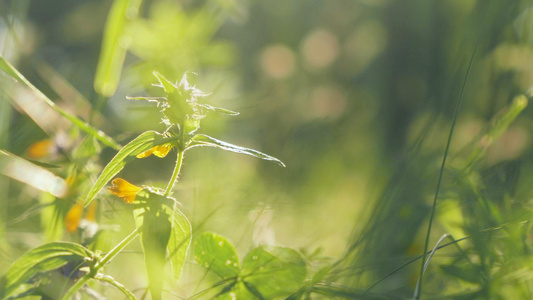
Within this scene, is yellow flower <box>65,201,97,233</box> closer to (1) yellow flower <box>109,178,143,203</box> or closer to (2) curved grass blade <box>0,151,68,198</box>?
(2) curved grass blade <box>0,151,68,198</box>

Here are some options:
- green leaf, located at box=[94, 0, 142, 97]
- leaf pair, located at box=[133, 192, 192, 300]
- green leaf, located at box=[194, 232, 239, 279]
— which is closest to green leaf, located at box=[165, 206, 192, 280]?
leaf pair, located at box=[133, 192, 192, 300]

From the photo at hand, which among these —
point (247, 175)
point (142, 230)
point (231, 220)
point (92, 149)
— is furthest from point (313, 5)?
point (142, 230)

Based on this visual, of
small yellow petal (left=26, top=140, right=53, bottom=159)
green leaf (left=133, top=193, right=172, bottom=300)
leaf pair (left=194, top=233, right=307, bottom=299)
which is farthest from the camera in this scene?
small yellow petal (left=26, top=140, right=53, bottom=159)

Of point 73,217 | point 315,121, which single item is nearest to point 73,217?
point 73,217

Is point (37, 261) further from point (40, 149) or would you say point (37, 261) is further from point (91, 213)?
point (40, 149)

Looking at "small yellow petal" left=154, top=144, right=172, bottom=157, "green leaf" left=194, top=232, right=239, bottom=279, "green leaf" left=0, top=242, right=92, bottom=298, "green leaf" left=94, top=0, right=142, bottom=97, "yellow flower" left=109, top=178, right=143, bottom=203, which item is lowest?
"green leaf" left=0, top=242, right=92, bottom=298

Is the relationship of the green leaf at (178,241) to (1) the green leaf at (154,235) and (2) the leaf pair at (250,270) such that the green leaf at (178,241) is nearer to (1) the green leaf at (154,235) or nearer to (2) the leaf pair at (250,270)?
(1) the green leaf at (154,235)

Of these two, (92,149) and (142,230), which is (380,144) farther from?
(142,230)
